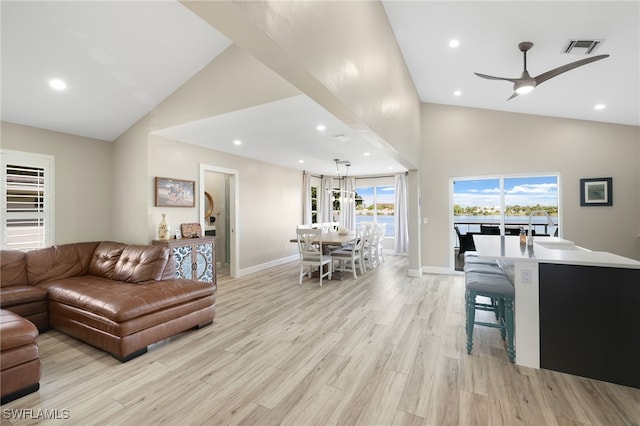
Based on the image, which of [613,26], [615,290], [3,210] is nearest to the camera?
[615,290]

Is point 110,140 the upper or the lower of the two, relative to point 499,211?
upper

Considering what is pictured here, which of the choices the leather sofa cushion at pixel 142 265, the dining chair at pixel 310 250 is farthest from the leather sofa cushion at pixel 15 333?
the dining chair at pixel 310 250

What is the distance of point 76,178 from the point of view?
4195mm

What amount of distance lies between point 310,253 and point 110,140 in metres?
3.92

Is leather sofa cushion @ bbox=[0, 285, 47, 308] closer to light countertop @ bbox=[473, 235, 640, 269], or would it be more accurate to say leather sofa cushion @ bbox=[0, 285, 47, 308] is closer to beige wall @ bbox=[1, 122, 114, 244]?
beige wall @ bbox=[1, 122, 114, 244]

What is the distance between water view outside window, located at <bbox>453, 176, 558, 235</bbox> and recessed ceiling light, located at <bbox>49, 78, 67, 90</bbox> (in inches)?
254

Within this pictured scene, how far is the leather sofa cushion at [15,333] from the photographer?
6.66 ft

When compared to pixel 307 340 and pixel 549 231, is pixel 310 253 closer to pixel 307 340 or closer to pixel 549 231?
pixel 307 340

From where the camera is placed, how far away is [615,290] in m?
2.19

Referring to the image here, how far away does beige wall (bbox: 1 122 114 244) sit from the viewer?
3.78m

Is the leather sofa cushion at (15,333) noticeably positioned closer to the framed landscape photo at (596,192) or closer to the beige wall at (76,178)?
the beige wall at (76,178)

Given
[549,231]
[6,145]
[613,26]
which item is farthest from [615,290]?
[6,145]

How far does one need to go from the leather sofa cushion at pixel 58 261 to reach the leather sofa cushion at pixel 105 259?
0.12 m

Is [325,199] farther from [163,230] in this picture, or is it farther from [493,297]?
[493,297]
